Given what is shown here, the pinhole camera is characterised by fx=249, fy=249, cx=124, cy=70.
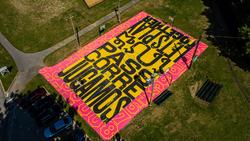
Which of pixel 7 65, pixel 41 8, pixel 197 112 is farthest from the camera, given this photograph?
pixel 41 8

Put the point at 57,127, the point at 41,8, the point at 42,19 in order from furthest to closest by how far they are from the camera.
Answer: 1. the point at 41,8
2. the point at 42,19
3. the point at 57,127

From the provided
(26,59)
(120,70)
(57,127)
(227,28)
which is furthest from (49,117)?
(227,28)

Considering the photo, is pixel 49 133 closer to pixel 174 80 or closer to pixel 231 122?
pixel 174 80

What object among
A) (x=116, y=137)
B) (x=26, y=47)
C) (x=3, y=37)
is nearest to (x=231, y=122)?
(x=116, y=137)

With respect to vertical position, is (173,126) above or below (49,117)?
below

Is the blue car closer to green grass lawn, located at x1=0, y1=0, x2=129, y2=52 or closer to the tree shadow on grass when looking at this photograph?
green grass lawn, located at x1=0, y1=0, x2=129, y2=52

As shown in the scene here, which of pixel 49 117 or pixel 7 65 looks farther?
pixel 7 65

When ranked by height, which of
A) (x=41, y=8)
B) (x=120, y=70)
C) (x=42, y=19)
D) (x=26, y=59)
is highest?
(x=41, y=8)

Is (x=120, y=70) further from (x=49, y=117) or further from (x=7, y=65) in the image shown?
(x=7, y=65)

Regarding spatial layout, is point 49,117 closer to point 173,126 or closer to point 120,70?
point 120,70
